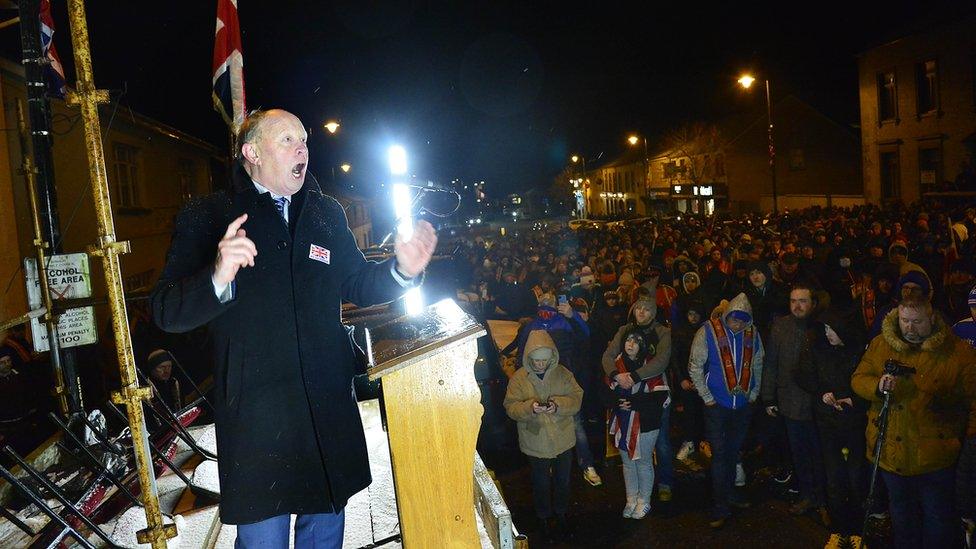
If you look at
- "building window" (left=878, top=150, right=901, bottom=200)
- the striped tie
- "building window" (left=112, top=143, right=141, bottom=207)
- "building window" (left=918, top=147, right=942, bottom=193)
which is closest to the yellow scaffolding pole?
the striped tie

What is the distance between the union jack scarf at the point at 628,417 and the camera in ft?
20.2

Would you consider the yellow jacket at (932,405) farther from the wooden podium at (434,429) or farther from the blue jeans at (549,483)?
the wooden podium at (434,429)

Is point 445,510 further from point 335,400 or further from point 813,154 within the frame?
point 813,154

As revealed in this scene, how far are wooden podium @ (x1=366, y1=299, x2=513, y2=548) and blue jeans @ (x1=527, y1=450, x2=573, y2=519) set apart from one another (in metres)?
3.35

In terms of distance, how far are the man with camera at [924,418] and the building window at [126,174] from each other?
1583 cm

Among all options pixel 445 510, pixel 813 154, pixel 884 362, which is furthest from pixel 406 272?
pixel 813 154

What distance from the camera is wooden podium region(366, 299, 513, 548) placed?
258cm

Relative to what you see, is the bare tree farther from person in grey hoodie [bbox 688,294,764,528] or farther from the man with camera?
the man with camera

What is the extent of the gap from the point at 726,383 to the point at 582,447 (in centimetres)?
187

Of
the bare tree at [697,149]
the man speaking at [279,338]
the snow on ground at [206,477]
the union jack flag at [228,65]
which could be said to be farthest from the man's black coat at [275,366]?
the bare tree at [697,149]

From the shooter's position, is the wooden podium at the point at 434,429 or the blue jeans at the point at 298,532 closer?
the blue jeans at the point at 298,532

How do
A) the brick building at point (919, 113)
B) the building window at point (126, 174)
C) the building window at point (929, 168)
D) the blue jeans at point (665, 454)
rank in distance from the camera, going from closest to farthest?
the blue jeans at point (665, 454), the building window at point (126, 174), the brick building at point (919, 113), the building window at point (929, 168)

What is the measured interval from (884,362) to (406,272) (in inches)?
168

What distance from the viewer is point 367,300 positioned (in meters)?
2.39
